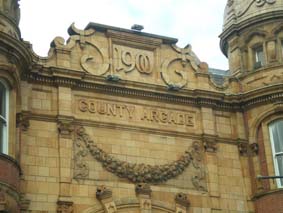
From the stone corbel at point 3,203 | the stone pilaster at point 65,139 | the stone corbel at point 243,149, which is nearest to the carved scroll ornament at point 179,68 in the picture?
the stone corbel at point 243,149

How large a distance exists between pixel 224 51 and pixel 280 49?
2.84 meters

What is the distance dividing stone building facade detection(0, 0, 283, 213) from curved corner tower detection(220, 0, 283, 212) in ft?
0.12

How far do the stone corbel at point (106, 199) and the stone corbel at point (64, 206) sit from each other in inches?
38.7

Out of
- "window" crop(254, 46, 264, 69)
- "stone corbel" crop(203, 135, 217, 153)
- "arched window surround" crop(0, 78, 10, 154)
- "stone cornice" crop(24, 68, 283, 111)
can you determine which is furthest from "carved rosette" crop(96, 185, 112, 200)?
"window" crop(254, 46, 264, 69)

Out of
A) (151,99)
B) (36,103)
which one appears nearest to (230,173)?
(151,99)

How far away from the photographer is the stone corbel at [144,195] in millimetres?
23469

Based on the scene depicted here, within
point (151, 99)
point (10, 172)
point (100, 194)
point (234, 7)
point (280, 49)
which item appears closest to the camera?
point (10, 172)

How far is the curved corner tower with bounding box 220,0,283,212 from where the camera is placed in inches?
999

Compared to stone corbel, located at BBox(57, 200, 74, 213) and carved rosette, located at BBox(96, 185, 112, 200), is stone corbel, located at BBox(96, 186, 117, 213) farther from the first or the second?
stone corbel, located at BBox(57, 200, 74, 213)

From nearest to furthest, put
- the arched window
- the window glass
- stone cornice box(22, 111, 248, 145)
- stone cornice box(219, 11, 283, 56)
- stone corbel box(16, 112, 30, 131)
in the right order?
the arched window
the window glass
stone corbel box(16, 112, 30, 131)
stone cornice box(22, 111, 248, 145)
stone cornice box(219, 11, 283, 56)

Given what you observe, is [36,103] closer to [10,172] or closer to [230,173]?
[10,172]

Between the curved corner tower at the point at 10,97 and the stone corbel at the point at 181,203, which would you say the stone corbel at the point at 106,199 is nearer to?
the stone corbel at the point at 181,203

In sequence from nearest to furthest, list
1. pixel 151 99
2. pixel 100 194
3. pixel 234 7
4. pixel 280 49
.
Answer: pixel 100 194, pixel 151 99, pixel 280 49, pixel 234 7

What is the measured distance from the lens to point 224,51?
96.6ft
